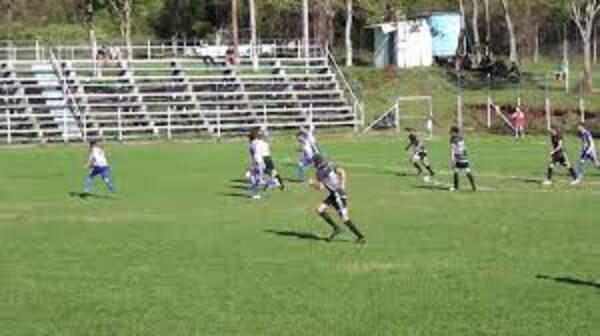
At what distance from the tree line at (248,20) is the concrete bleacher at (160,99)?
64.9 feet

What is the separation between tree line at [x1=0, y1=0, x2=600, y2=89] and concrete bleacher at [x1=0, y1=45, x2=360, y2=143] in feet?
64.9

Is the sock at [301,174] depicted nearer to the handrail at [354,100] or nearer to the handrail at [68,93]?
the handrail at [68,93]

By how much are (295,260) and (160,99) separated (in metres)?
43.3

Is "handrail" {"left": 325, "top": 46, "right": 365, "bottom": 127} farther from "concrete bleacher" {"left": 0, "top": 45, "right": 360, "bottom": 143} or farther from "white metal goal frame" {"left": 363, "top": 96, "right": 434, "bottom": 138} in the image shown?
"white metal goal frame" {"left": 363, "top": 96, "right": 434, "bottom": 138}

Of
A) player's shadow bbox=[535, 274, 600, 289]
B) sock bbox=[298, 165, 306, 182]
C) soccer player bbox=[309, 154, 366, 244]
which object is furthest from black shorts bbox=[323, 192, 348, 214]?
sock bbox=[298, 165, 306, 182]

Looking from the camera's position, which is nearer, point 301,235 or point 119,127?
point 301,235

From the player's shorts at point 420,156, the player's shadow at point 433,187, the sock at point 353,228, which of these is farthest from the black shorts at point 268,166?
the sock at point 353,228

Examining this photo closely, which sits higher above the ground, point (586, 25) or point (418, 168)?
point (586, 25)

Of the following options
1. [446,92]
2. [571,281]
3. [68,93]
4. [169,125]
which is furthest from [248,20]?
[571,281]

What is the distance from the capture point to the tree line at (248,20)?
88312mm

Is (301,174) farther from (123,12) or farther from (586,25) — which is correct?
(123,12)

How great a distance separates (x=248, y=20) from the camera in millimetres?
101188

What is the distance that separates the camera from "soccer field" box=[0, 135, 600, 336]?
1380cm

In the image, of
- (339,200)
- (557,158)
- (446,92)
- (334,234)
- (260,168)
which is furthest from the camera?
(446,92)
